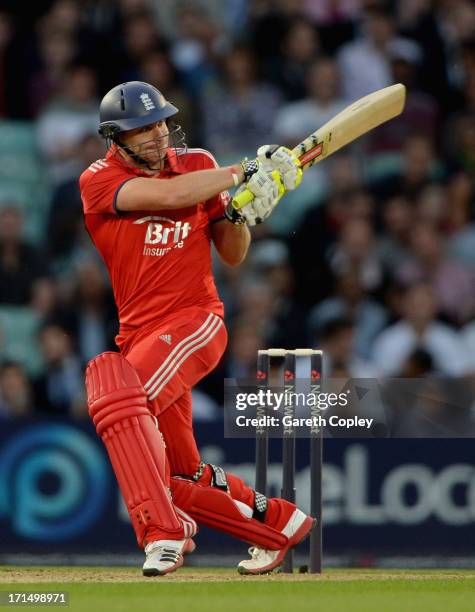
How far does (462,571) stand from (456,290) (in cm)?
286

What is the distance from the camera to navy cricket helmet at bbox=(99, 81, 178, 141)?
5953 mm

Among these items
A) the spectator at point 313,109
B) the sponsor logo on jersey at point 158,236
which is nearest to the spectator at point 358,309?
the spectator at point 313,109

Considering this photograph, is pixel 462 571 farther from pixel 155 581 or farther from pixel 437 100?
pixel 437 100

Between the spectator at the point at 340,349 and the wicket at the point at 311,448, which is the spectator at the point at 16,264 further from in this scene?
the wicket at the point at 311,448

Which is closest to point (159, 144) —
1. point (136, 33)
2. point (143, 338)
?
point (143, 338)

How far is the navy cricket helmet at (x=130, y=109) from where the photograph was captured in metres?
5.95

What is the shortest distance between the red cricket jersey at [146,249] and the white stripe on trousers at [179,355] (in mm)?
138

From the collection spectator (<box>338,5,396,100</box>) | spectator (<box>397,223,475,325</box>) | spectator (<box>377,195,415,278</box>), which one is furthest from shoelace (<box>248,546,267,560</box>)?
spectator (<box>338,5,396,100</box>)

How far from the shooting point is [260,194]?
5.81 m

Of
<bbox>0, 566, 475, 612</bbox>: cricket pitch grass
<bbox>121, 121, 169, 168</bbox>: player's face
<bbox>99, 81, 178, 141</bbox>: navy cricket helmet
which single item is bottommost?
<bbox>0, 566, 475, 612</bbox>: cricket pitch grass

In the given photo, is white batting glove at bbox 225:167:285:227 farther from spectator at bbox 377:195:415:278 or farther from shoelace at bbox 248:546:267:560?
spectator at bbox 377:195:415:278

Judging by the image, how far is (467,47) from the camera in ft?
34.6

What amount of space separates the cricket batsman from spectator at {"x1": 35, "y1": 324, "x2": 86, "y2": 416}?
110 inches

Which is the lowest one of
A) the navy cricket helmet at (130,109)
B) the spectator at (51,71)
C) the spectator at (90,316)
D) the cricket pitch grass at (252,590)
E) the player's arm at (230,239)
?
the cricket pitch grass at (252,590)
